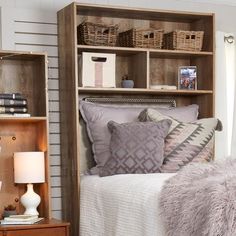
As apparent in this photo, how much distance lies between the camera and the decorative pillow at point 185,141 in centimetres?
399

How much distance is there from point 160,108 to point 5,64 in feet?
3.90

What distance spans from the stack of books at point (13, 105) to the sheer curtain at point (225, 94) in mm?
1769

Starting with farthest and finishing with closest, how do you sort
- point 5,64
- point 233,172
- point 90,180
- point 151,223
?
point 5,64, point 90,180, point 151,223, point 233,172

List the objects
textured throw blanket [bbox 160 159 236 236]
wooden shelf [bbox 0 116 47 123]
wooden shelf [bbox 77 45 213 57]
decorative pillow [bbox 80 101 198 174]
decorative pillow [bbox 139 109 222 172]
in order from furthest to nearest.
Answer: wooden shelf [bbox 77 45 213 57] → decorative pillow [bbox 80 101 198 174] → decorative pillow [bbox 139 109 222 172] → wooden shelf [bbox 0 116 47 123] → textured throw blanket [bbox 160 159 236 236]

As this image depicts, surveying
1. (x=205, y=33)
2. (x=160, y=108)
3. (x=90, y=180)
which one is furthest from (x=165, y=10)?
(x=90, y=180)

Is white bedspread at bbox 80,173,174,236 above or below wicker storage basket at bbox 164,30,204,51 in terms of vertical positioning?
below

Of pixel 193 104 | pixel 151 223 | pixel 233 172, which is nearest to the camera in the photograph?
pixel 233 172

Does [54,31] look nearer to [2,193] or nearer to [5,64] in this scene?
[5,64]

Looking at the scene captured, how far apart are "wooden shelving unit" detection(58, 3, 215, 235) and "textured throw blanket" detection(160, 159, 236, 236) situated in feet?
4.38

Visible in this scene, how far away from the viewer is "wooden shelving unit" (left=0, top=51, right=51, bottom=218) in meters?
4.02

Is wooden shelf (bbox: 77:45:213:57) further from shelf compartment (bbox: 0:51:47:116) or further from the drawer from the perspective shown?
the drawer

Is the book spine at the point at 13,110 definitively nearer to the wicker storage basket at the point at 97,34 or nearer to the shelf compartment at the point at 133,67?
the wicker storage basket at the point at 97,34

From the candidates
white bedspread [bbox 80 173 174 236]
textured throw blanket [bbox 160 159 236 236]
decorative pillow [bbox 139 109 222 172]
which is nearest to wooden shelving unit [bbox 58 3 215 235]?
white bedspread [bbox 80 173 174 236]

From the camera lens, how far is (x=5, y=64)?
14.0 ft
